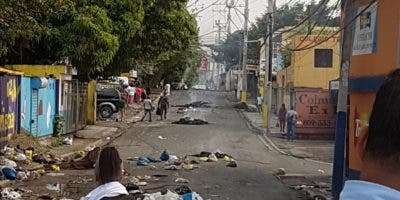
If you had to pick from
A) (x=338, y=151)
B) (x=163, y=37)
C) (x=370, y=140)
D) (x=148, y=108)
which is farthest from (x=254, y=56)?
(x=370, y=140)

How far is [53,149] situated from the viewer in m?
21.9

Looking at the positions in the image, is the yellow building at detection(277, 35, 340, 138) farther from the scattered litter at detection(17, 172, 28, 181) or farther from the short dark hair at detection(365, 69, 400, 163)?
the short dark hair at detection(365, 69, 400, 163)

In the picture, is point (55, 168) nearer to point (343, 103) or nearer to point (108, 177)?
point (343, 103)

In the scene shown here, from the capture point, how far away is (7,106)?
18.9 metres

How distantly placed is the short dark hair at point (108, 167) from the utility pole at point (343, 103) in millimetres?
8928

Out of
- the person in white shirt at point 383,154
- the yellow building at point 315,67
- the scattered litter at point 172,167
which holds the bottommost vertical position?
the scattered litter at point 172,167

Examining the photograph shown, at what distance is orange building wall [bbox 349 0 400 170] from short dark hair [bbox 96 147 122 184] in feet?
19.7

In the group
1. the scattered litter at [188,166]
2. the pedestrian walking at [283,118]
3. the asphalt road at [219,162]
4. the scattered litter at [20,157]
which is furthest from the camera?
the pedestrian walking at [283,118]

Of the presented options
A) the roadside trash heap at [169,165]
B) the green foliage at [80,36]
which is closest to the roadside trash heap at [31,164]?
the roadside trash heap at [169,165]

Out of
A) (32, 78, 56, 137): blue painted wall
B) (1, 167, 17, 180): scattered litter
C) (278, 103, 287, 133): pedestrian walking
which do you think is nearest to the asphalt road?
(278, 103, 287, 133): pedestrian walking

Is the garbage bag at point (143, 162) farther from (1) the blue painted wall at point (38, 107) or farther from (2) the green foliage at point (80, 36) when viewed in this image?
(2) the green foliage at point (80, 36)

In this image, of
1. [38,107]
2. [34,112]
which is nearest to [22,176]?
[34,112]

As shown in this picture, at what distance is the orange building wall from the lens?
11.0m

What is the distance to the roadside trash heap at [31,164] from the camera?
14.7 meters
